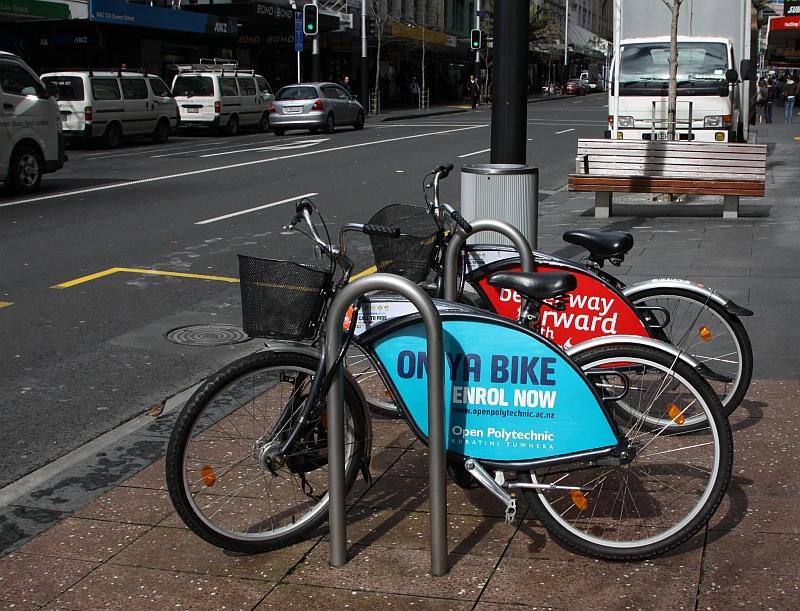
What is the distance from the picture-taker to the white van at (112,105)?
27.3m

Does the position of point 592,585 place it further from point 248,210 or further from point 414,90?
point 414,90

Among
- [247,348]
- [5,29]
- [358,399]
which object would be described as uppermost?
[5,29]

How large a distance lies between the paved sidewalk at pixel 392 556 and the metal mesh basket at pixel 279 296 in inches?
34.8

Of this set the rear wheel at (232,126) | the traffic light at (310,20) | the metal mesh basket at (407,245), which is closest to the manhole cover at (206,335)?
the metal mesh basket at (407,245)

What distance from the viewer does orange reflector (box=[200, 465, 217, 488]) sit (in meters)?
4.31

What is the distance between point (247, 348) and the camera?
305 inches

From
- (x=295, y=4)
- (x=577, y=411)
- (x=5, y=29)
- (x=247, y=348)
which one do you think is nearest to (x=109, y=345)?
(x=247, y=348)

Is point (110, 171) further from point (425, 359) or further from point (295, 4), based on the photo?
point (295, 4)

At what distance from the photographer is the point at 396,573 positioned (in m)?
4.04

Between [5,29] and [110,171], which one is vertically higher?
[5,29]

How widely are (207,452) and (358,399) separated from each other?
2.12ft

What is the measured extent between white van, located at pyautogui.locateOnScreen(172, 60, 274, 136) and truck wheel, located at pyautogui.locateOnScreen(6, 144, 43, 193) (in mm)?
15320

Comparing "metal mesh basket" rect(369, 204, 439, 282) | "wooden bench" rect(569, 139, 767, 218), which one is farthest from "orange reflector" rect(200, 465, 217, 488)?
"wooden bench" rect(569, 139, 767, 218)

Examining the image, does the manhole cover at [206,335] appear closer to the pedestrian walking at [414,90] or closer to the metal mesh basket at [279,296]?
the metal mesh basket at [279,296]
